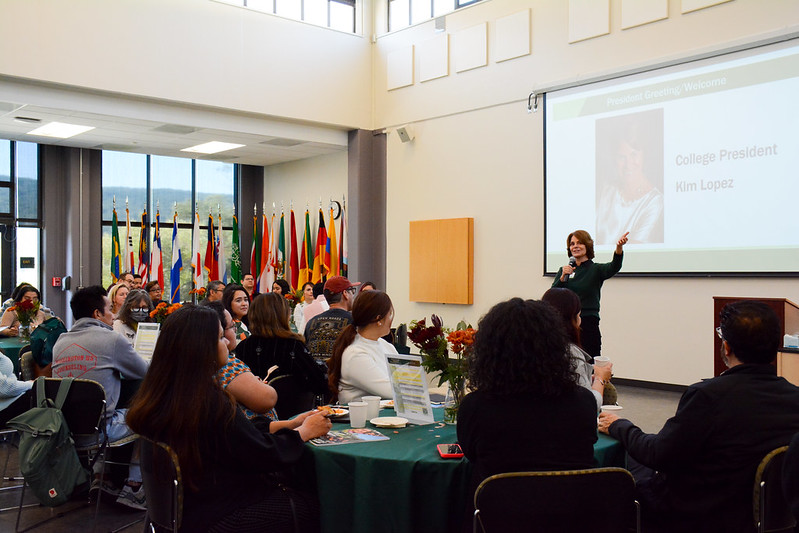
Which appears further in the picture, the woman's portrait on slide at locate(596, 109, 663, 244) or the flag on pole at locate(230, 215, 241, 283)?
the flag on pole at locate(230, 215, 241, 283)

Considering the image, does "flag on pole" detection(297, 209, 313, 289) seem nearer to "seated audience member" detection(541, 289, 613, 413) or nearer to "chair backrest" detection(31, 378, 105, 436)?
"chair backrest" detection(31, 378, 105, 436)

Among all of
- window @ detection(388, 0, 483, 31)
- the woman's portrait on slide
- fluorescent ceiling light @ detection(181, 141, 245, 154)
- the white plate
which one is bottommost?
the white plate

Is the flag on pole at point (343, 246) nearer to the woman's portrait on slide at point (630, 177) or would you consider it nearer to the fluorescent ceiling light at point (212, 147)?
the fluorescent ceiling light at point (212, 147)

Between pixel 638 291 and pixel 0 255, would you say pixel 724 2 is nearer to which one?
pixel 638 291

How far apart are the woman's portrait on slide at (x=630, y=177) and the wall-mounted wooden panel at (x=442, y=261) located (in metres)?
2.14

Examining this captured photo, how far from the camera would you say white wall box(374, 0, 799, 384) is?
7445mm

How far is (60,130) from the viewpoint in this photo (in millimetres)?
10172

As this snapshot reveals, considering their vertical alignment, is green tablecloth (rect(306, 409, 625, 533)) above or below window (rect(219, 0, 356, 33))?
below

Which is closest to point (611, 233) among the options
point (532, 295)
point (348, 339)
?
point (532, 295)

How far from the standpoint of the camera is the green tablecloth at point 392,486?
241cm

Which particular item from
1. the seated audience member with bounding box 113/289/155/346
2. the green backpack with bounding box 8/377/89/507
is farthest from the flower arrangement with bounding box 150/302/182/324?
the green backpack with bounding box 8/377/89/507

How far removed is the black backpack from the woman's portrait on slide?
598 cm

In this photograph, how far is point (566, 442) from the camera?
2.12 meters

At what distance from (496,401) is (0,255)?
11.2 metres
